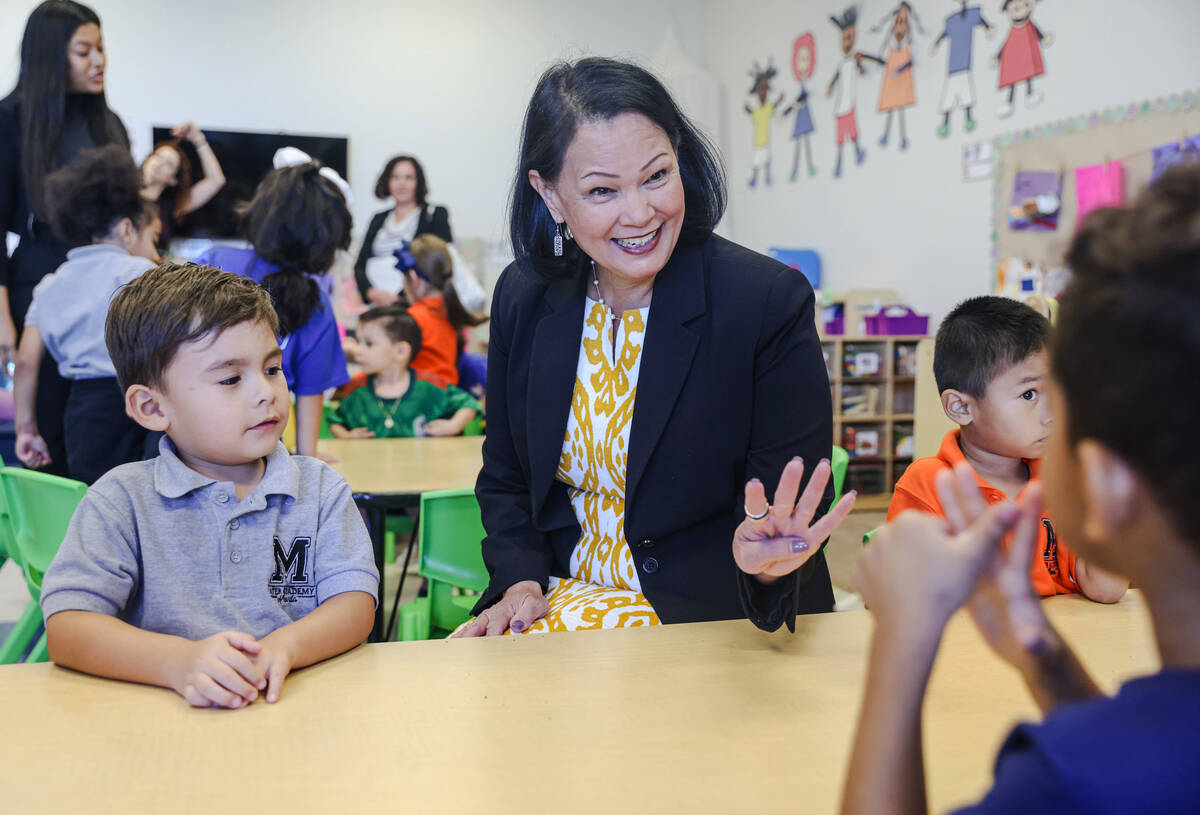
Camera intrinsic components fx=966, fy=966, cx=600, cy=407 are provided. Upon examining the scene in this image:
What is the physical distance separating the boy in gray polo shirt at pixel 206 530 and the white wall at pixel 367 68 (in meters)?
5.89

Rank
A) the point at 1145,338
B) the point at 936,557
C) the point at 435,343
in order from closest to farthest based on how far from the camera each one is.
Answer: the point at 1145,338 < the point at 936,557 < the point at 435,343

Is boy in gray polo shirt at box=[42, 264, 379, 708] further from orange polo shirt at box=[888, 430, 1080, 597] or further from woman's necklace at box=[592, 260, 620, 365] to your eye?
orange polo shirt at box=[888, 430, 1080, 597]

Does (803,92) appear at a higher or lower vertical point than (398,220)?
higher

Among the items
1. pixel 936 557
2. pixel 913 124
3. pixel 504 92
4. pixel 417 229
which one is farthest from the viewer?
pixel 504 92

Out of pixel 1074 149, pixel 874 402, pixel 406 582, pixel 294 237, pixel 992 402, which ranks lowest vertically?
pixel 406 582

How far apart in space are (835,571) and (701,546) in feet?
9.34

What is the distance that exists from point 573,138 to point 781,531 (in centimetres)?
73

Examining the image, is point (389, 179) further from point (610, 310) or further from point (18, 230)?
point (610, 310)

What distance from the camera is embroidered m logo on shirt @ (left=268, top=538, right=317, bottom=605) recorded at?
120cm

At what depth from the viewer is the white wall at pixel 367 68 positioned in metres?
6.75

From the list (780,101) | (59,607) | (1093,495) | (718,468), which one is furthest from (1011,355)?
(780,101)

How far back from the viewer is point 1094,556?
56 centimetres

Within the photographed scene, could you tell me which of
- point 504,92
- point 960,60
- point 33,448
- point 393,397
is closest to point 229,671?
point 33,448

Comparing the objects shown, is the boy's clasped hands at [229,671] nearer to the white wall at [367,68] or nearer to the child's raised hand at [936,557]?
the child's raised hand at [936,557]
